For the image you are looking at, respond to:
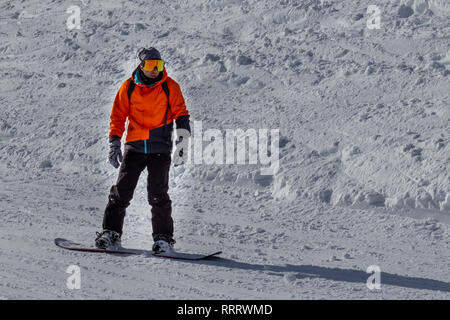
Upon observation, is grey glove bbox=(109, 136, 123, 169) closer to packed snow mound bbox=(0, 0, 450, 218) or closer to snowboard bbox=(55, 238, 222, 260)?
snowboard bbox=(55, 238, 222, 260)

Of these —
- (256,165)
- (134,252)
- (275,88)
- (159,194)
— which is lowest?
(134,252)

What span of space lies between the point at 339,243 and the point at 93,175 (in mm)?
3999

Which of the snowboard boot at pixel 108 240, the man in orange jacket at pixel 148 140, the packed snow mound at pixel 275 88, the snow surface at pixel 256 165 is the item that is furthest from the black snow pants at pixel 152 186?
the packed snow mound at pixel 275 88

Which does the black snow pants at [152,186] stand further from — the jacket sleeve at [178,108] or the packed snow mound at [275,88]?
the packed snow mound at [275,88]

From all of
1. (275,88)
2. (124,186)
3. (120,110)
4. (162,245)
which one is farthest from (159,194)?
(275,88)

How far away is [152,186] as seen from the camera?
18.6ft

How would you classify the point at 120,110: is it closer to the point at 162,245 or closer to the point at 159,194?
the point at 159,194

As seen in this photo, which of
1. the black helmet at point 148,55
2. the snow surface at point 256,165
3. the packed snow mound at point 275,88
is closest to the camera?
the snow surface at point 256,165

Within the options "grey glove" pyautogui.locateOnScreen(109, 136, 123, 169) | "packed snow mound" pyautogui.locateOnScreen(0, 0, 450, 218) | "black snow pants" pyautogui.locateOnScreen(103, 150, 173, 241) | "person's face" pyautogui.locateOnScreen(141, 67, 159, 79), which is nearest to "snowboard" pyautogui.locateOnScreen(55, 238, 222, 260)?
"black snow pants" pyautogui.locateOnScreen(103, 150, 173, 241)

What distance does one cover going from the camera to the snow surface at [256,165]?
202 inches

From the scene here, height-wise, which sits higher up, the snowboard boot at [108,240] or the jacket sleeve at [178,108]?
the jacket sleeve at [178,108]

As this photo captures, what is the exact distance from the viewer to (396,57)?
33.9ft

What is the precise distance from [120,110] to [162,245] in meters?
1.25

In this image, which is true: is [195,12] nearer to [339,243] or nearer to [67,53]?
[67,53]
